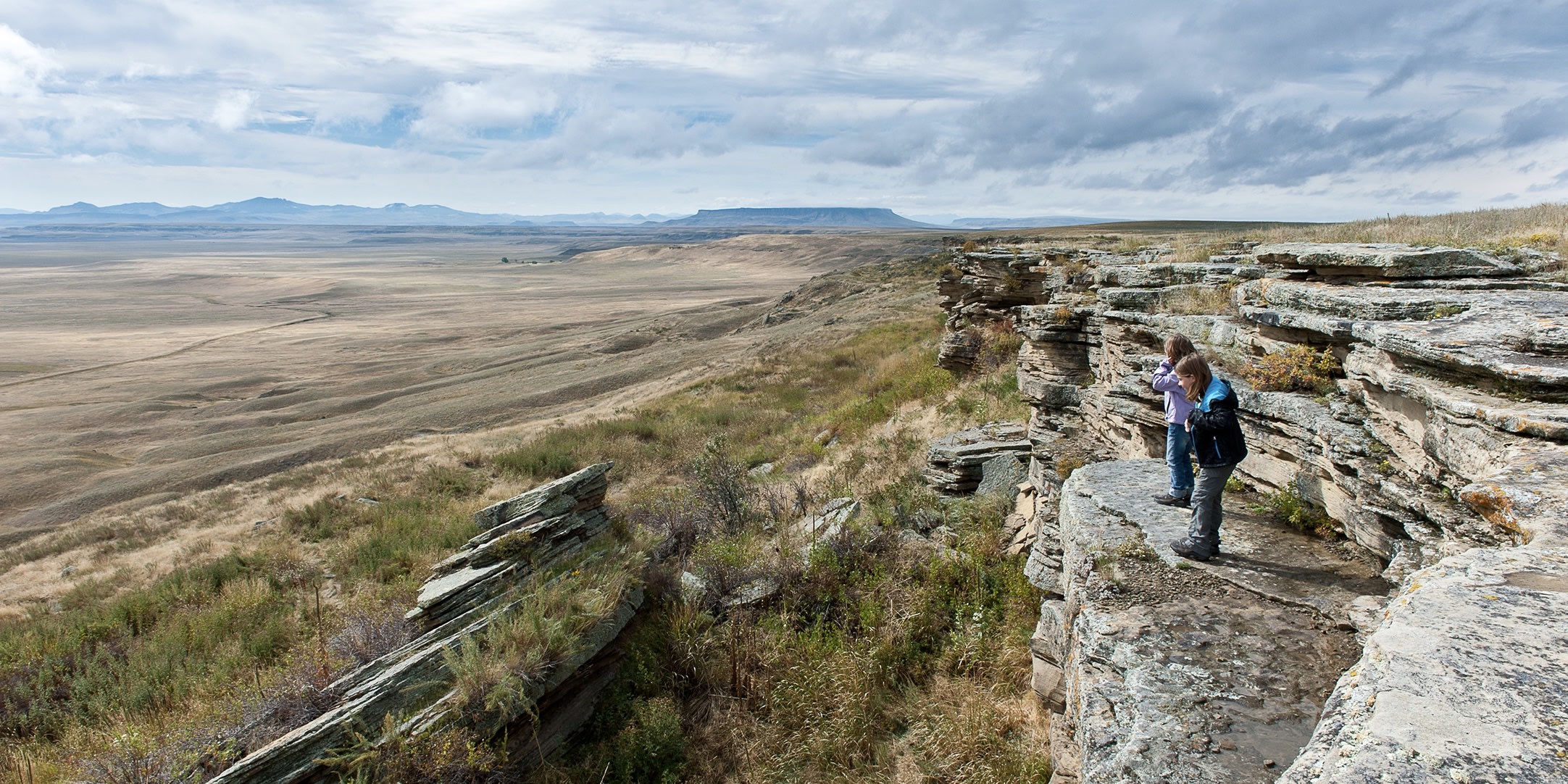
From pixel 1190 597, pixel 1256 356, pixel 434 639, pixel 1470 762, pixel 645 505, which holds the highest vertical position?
pixel 1256 356

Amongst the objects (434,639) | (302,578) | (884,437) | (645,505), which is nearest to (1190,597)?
(434,639)

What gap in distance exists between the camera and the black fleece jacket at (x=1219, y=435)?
15.4 feet

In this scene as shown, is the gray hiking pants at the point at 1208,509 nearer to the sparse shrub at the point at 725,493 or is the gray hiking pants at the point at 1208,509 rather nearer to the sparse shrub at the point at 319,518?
the sparse shrub at the point at 725,493

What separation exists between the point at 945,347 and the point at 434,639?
15.5 metres

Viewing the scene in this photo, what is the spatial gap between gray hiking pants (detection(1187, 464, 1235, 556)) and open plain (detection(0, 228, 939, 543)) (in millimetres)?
25850

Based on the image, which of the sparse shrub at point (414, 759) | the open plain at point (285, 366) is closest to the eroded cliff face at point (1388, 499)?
the sparse shrub at point (414, 759)

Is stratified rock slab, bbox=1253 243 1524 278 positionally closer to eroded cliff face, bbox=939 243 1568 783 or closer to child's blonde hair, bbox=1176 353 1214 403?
eroded cliff face, bbox=939 243 1568 783

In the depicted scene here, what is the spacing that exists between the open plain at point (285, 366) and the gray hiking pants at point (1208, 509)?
2585 cm

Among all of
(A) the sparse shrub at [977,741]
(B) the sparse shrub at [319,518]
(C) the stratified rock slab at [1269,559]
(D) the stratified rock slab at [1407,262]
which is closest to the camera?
(C) the stratified rock slab at [1269,559]

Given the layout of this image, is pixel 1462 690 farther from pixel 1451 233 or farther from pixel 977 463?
pixel 1451 233

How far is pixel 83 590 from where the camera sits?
482 inches

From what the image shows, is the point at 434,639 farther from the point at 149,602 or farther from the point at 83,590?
the point at 83,590

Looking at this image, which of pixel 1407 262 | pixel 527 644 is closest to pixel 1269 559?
pixel 1407 262

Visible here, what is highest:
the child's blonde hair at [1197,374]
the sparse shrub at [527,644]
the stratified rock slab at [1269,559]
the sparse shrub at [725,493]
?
the child's blonde hair at [1197,374]
